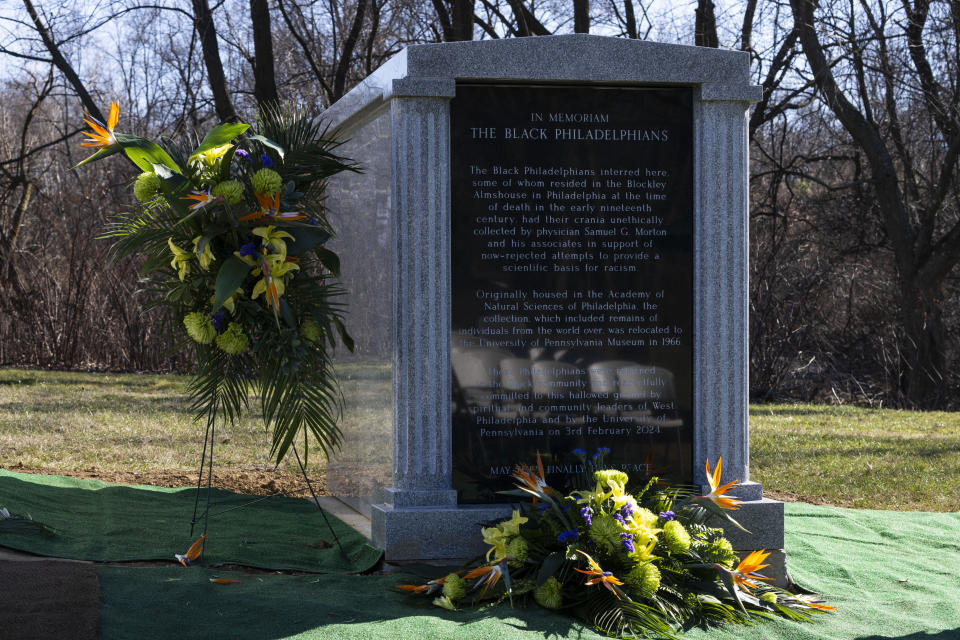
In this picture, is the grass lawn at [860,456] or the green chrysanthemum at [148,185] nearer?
the green chrysanthemum at [148,185]

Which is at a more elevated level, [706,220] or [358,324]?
[706,220]

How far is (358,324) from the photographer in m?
5.88

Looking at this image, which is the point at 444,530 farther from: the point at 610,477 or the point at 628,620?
the point at 628,620

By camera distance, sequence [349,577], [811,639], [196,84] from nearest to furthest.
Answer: [811,639], [349,577], [196,84]

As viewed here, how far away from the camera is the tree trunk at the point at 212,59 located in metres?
15.1

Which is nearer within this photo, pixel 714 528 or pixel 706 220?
pixel 714 528

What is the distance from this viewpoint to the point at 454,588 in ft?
13.4

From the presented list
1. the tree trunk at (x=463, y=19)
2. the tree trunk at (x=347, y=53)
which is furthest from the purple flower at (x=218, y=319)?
the tree trunk at (x=347, y=53)

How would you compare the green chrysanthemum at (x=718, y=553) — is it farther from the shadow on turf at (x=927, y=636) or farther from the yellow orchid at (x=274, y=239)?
the yellow orchid at (x=274, y=239)

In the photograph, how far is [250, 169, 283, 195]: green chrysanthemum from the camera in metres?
4.69

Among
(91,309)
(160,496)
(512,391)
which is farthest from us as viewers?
(91,309)

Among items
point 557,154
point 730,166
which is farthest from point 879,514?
point 557,154

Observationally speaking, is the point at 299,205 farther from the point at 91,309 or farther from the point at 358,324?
the point at 91,309

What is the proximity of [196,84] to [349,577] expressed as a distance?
1694 cm
